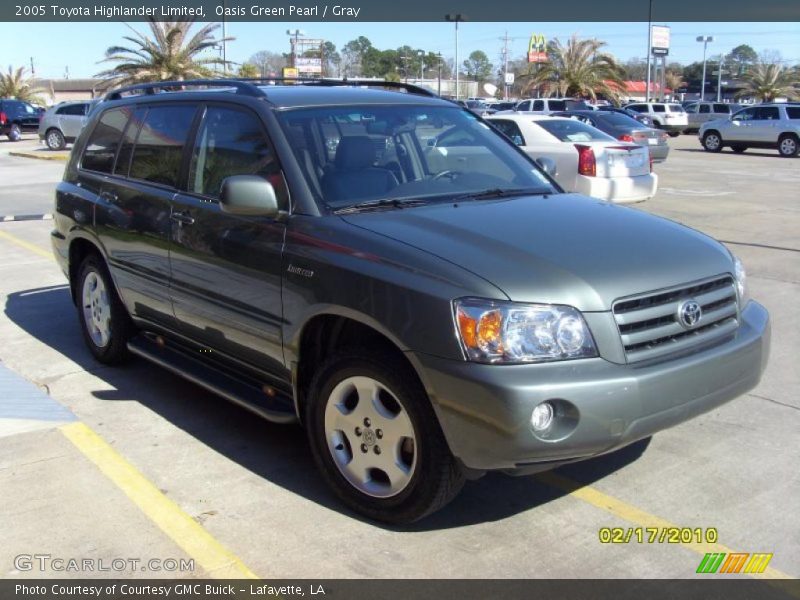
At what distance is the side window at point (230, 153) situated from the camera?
4246 mm

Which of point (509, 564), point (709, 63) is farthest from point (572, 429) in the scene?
point (709, 63)

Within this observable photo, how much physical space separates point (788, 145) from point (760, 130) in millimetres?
1141

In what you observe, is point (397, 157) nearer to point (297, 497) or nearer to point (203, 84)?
point (203, 84)

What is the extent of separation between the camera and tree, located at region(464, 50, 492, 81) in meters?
141

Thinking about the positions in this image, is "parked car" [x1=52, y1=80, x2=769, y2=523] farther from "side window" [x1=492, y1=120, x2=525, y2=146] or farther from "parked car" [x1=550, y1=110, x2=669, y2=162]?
"parked car" [x1=550, y1=110, x2=669, y2=162]

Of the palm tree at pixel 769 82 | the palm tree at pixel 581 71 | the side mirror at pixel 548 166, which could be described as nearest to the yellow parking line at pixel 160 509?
the side mirror at pixel 548 166

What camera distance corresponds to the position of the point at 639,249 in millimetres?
3701

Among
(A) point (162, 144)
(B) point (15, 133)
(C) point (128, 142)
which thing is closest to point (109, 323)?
(C) point (128, 142)

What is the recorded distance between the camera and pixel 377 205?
4.08 meters

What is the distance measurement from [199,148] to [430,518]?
8.06 feet

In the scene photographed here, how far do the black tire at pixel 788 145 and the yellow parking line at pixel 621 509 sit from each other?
28.2 metres

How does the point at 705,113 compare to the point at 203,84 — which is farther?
the point at 705,113
